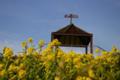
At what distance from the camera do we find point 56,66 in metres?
5.18

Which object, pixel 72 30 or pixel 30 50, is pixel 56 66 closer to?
pixel 30 50

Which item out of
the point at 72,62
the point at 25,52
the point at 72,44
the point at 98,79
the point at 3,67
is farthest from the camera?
the point at 72,44

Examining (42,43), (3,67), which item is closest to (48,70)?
(3,67)

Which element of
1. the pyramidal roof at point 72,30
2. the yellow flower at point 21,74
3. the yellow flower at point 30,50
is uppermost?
the pyramidal roof at point 72,30

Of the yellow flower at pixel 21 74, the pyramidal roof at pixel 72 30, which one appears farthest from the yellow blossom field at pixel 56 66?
the pyramidal roof at pixel 72 30

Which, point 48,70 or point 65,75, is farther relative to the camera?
point 48,70

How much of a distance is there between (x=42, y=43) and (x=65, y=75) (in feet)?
8.29

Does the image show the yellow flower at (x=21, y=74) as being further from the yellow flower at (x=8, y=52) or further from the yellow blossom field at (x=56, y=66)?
the yellow flower at (x=8, y=52)

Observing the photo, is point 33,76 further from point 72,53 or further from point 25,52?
point 25,52

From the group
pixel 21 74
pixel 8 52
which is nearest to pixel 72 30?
pixel 8 52

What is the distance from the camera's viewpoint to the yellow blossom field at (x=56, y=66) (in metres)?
4.39

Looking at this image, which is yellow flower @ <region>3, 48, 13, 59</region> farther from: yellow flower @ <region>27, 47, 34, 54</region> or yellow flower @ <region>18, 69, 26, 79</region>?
yellow flower @ <region>27, 47, 34, 54</region>

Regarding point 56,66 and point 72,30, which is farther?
point 72,30

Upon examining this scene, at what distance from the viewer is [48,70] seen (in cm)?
524
